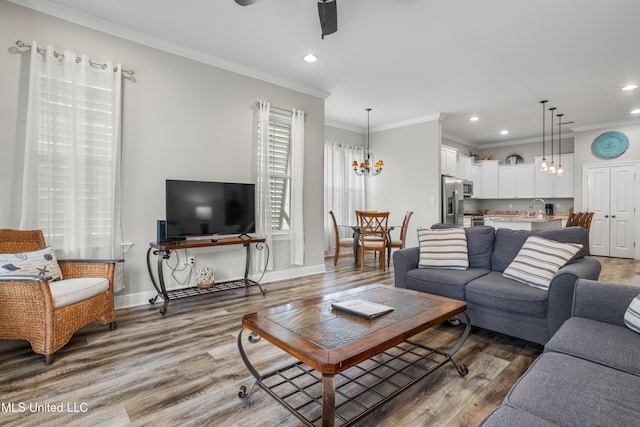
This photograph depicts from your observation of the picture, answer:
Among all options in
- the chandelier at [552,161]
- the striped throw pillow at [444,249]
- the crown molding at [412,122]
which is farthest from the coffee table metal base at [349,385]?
the chandelier at [552,161]

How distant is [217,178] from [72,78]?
5.44 ft

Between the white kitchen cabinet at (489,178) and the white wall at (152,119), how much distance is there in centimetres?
633

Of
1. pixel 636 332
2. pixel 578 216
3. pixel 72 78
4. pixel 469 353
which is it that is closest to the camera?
pixel 636 332

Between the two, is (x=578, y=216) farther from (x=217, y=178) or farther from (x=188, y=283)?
(x=188, y=283)

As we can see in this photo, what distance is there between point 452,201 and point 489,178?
105 inches

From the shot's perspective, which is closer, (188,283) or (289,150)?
(188,283)

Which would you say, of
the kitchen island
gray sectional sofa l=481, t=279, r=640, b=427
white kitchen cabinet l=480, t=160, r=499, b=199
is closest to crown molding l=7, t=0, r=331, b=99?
the kitchen island

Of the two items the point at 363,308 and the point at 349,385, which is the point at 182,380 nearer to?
the point at 349,385

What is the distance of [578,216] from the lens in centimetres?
574

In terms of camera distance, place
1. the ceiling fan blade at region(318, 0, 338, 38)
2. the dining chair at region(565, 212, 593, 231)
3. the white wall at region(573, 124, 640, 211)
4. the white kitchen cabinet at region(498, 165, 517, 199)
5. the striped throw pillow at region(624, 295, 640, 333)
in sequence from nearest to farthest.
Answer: the striped throw pillow at region(624, 295, 640, 333) < the ceiling fan blade at region(318, 0, 338, 38) < the dining chair at region(565, 212, 593, 231) < the white wall at region(573, 124, 640, 211) < the white kitchen cabinet at region(498, 165, 517, 199)

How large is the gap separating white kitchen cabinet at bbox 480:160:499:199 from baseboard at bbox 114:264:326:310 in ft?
19.1

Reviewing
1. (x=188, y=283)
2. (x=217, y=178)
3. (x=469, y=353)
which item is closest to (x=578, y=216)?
(x=469, y=353)

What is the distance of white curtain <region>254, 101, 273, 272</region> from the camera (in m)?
4.39

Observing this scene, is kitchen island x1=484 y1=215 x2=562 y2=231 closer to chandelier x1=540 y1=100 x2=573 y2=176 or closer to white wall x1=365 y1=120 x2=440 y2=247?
chandelier x1=540 y1=100 x2=573 y2=176
